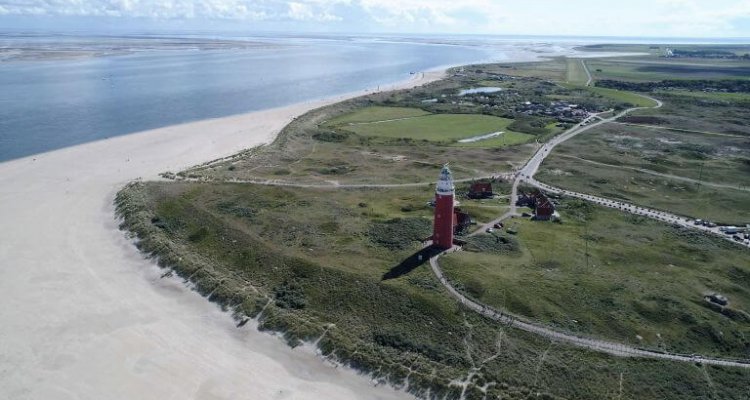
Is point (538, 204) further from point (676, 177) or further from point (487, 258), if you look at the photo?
point (676, 177)

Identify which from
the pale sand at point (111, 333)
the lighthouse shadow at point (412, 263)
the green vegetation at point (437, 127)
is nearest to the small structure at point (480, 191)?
the lighthouse shadow at point (412, 263)

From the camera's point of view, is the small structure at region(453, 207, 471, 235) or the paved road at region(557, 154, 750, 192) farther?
the paved road at region(557, 154, 750, 192)

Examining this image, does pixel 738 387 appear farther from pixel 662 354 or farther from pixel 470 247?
pixel 470 247

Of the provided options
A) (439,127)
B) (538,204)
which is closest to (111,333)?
(538,204)

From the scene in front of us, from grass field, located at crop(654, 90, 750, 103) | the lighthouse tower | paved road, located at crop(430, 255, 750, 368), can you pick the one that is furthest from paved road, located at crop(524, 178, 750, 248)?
grass field, located at crop(654, 90, 750, 103)

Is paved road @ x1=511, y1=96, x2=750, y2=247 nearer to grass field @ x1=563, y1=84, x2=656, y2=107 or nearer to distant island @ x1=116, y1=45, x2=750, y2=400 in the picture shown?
distant island @ x1=116, y1=45, x2=750, y2=400
